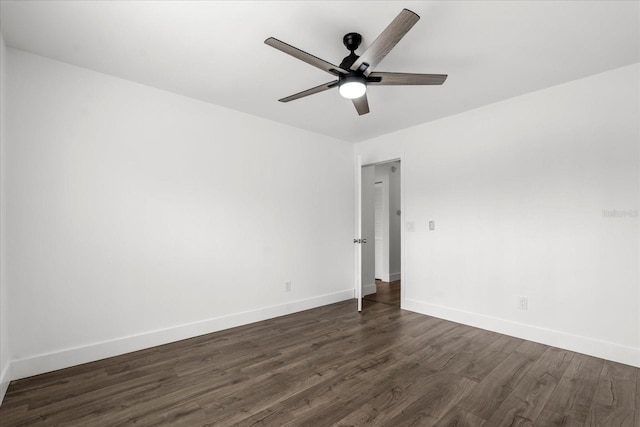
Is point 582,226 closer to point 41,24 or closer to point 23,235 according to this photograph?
point 41,24

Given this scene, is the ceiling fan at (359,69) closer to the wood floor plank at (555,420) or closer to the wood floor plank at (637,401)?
the wood floor plank at (555,420)

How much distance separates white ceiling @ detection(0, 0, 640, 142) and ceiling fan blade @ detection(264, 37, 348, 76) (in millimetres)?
294

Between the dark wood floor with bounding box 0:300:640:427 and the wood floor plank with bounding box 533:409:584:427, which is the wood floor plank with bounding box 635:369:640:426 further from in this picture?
the wood floor plank with bounding box 533:409:584:427

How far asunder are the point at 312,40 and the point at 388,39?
0.72 metres

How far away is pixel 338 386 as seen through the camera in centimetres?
228

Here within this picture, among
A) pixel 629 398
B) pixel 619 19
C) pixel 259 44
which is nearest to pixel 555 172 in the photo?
pixel 619 19

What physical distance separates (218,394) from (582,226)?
3554 mm

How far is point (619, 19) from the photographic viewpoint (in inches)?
79.3

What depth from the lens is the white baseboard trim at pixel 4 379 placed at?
A: 2090 millimetres

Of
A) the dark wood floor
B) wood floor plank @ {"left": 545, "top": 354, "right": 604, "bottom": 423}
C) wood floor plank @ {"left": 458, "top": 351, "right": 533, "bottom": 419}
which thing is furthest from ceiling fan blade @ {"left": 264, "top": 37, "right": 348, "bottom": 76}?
wood floor plank @ {"left": 545, "top": 354, "right": 604, "bottom": 423}

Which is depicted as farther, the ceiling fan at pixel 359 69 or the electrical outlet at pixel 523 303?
the electrical outlet at pixel 523 303

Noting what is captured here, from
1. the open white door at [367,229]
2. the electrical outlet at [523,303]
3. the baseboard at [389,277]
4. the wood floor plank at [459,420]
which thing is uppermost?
the open white door at [367,229]

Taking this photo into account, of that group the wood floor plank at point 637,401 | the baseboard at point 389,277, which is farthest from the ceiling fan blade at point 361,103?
the baseboard at point 389,277

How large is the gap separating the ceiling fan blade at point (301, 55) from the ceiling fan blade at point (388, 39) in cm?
14
